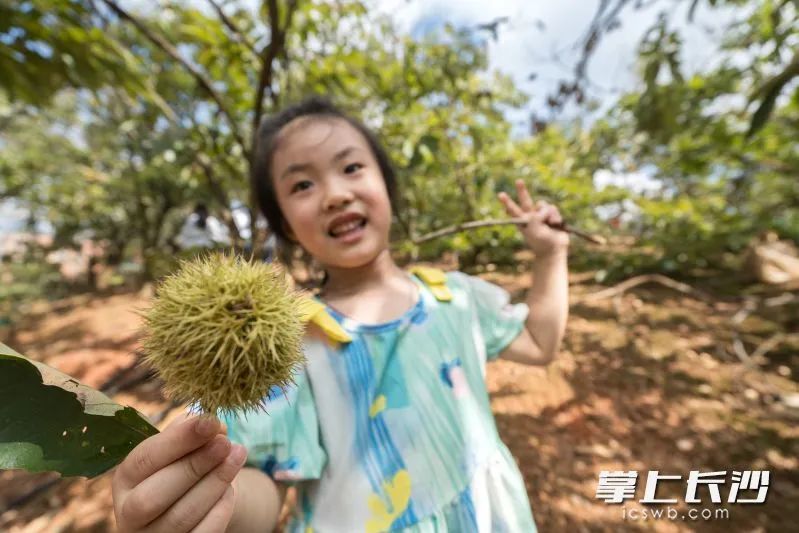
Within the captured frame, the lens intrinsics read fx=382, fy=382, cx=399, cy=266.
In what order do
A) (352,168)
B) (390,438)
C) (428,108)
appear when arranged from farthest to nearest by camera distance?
(428,108) → (352,168) → (390,438)

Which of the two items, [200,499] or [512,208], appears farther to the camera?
[512,208]

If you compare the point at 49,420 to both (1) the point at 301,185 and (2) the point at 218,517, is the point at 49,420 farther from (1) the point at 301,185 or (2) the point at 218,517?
(1) the point at 301,185

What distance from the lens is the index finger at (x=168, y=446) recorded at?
0.49 m

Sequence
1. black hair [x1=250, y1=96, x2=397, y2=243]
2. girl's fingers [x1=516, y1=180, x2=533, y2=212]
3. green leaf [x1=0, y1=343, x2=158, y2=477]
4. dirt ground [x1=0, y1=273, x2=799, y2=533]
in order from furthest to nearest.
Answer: dirt ground [x1=0, y1=273, x2=799, y2=533]
girl's fingers [x1=516, y1=180, x2=533, y2=212]
black hair [x1=250, y1=96, x2=397, y2=243]
green leaf [x1=0, y1=343, x2=158, y2=477]

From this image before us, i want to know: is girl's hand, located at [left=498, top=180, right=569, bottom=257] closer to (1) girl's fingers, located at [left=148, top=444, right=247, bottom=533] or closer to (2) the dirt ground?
(1) girl's fingers, located at [left=148, top=444, right=247, bottom=533]

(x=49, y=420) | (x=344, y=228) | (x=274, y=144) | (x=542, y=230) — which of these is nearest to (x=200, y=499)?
(x=49, y=420)

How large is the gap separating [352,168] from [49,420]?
2.72ft

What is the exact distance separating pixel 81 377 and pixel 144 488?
5135mm

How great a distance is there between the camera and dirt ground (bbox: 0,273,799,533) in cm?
198

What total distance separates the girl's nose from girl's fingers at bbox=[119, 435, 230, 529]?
0.61 metres

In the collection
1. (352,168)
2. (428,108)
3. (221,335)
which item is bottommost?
(221,335)

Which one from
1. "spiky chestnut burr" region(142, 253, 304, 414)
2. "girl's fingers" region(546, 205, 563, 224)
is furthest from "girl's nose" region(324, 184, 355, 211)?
"girl's fingers" region(546, 205, 563, 224)

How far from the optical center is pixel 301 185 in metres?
1.06

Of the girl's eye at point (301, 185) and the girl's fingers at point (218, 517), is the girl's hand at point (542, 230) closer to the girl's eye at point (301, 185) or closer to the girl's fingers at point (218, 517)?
the girl's eye at point (301, 185)
